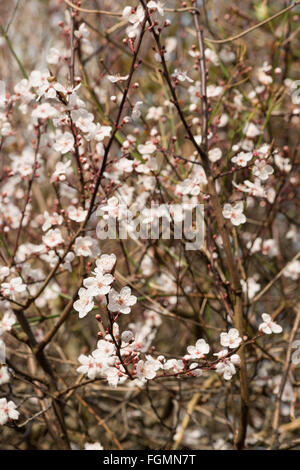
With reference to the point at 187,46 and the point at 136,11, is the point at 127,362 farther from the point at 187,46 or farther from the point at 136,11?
the point at 187,46

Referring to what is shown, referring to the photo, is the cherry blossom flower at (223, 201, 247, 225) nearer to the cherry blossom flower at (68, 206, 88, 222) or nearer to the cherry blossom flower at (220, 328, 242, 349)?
the cherry blossom flower at (220, 328, 242, 349)

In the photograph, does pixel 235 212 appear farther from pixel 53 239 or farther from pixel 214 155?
pixel 53 239

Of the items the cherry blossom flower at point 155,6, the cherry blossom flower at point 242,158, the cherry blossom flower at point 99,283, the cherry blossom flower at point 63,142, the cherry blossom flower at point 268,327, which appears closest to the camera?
the cherry blossom flower at point 99,283

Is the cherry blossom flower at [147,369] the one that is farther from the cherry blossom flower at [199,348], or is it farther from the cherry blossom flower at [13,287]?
the cherry blossom flower at [13,287]

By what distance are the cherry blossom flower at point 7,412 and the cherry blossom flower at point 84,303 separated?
0.67m

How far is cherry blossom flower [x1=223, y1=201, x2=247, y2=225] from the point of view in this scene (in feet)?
7.29

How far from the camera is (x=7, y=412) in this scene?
2.13 metres

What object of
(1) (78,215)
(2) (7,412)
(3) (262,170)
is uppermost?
(3) (262,170)

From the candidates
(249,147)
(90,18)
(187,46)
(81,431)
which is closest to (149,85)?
(187,46)

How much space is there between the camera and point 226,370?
6.27 ft

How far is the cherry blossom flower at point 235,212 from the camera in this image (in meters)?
2.22

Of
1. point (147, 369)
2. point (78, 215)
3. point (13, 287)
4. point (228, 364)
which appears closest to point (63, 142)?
point (78, 215)
